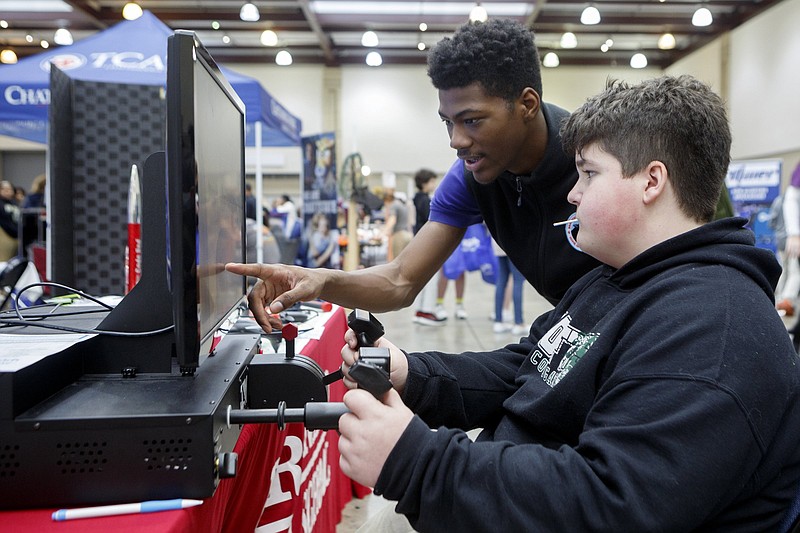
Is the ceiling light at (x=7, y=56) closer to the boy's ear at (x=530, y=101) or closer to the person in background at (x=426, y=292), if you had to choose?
the person in background at (x=426, y=292)

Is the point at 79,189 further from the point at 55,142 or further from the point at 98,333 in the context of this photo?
the point at 98,333

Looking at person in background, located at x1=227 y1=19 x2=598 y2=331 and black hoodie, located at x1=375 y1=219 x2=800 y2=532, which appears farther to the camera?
person in background, located at x1=227 y1=19 x2=598 y2=331

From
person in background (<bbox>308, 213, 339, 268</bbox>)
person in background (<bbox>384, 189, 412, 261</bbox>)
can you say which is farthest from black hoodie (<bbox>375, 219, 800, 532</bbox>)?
person in background (<bbox>308, 213, 339, 268</bbox>)

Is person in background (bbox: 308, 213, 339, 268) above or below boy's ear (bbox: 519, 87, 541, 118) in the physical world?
below

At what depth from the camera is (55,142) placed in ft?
6.81

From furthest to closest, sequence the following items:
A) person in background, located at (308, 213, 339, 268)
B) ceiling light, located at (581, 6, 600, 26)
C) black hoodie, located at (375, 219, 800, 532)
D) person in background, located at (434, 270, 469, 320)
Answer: ceiling light, located at (581, 6, 600, 26) < person in background, located at (308, 213, 339, 268) < person in background, located at (434, 270, 469, 320) < black hoodie, located at (375, 219, 800, 532)

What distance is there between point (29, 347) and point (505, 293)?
5543 mm

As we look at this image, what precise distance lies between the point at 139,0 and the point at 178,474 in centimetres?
1192

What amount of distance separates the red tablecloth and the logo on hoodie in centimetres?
51

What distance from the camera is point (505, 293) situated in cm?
615

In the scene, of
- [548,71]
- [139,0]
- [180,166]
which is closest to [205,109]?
[180,166]

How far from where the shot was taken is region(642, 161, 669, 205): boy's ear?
0.85 meters

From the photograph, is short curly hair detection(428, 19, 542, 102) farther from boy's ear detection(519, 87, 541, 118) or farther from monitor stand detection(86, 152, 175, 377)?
monitor stand detection(86, 152, 175, 377)

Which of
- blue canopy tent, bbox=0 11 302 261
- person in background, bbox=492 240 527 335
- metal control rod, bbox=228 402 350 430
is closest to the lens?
metal control rod, bbox=228 402 350 430
